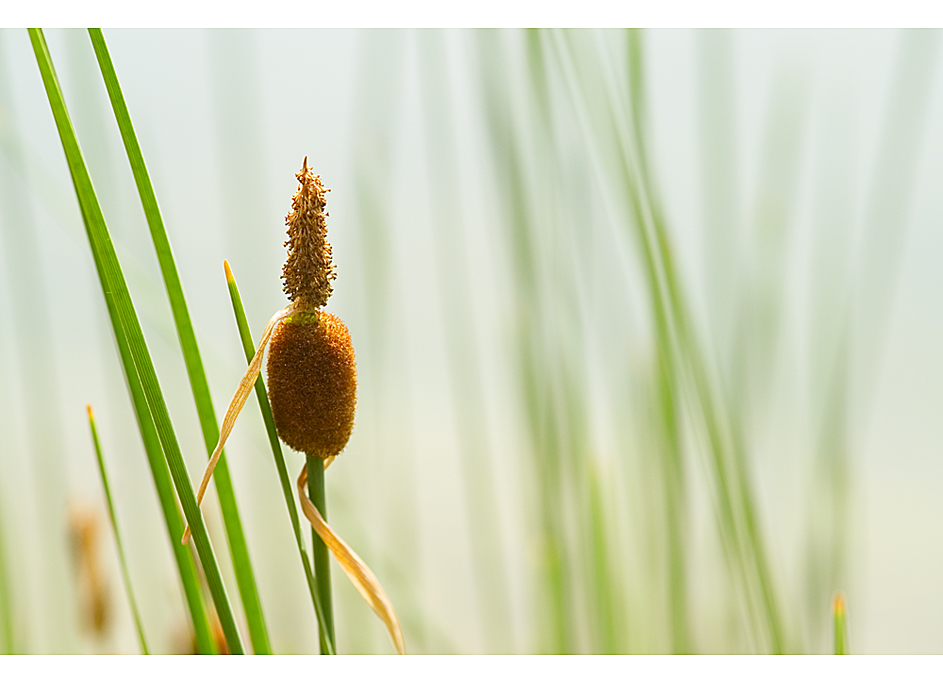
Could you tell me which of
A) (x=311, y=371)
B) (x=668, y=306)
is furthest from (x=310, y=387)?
(x=668, y=306)

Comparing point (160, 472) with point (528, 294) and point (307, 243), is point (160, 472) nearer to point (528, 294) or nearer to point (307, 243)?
point (307, 243)

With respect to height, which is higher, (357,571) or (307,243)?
(307,243)

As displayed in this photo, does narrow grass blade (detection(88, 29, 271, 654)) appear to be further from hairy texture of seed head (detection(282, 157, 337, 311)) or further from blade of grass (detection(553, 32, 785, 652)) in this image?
blade of grass (detection(553, 32, 785, 652))

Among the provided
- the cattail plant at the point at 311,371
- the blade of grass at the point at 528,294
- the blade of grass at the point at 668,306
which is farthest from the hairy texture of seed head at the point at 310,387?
the blade of grass at the point at 528,294

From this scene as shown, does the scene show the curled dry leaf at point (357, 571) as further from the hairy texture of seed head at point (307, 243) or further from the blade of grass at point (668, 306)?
the blade of grass at point (668, 306)

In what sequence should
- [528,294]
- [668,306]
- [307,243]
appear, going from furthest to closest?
1. [528,294]
2. [668,306]
3. [307,243]

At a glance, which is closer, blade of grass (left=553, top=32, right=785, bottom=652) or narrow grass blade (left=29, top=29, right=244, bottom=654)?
narrow grass blade (left=29, top=29, right=244, bottom=654)

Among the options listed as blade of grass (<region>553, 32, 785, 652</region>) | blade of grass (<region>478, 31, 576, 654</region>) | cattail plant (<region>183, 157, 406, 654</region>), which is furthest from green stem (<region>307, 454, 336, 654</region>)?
blade of grass (<region>478, 31, 576, 654</region>)
